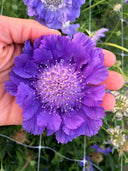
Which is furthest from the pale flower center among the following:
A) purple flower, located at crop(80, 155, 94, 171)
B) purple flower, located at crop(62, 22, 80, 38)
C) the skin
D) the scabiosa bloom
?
purple flower, located at crop(80, 155, 94, 171)

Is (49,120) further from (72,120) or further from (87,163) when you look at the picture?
(87,163)

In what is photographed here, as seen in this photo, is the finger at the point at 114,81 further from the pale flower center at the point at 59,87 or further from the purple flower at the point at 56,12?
the purple flower at the point at 56,12

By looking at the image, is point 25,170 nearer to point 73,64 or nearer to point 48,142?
point 48,142

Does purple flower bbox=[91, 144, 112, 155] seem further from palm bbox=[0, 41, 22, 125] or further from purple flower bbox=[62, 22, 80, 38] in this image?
purple flower bbox=[62, 22, 80, 38]

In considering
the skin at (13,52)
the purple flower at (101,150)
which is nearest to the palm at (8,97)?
the skin at (13,52)

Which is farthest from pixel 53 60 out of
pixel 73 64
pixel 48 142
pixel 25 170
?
pixel 25 170

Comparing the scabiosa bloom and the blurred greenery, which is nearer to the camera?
the scabiosa bloom

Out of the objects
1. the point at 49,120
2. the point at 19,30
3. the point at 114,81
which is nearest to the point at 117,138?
the point at 114,81
